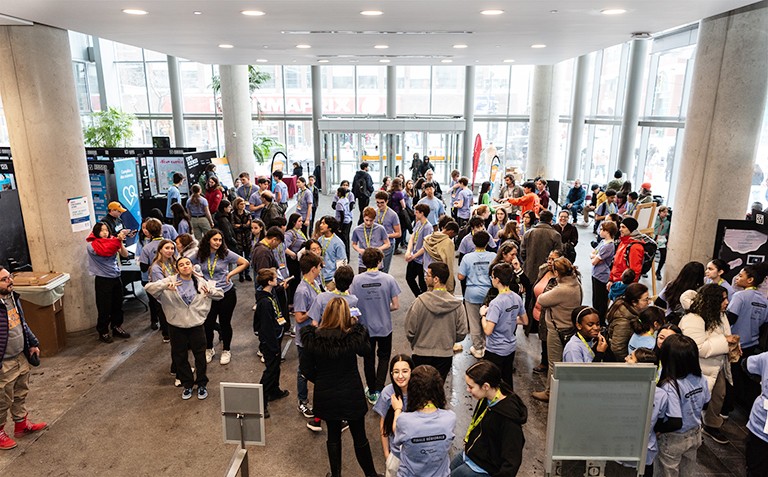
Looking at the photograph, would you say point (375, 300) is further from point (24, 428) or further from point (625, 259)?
point (24, 428)

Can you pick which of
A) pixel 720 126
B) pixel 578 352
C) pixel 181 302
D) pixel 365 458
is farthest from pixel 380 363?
pixel 720 126

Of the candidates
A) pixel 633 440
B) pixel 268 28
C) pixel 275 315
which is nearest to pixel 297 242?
pixel 275 315

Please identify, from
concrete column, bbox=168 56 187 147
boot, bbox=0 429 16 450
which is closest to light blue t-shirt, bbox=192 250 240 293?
boot, bbox=0 429 16 450

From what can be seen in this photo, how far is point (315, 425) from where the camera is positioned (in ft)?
15.6

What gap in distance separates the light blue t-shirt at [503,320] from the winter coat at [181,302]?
2759 millimetres

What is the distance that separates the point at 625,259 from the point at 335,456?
4102 millimetres

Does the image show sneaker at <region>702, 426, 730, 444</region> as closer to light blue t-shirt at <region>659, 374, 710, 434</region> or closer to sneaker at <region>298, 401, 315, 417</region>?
light blue t-shirt at <region>659, 374, 710, 434</region>

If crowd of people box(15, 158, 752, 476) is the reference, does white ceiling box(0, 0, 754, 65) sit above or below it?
above

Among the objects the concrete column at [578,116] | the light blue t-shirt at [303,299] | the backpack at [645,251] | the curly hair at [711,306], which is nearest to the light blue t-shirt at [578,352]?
the curly hair at [711,306]

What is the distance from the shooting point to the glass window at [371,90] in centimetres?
1931

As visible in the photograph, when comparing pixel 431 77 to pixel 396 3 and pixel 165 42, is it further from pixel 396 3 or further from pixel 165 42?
pixel 396 3

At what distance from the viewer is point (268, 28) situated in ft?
21.6

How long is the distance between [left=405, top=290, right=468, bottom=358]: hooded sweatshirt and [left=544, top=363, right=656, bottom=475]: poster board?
54.6 inches

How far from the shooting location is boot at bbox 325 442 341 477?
383 cm
